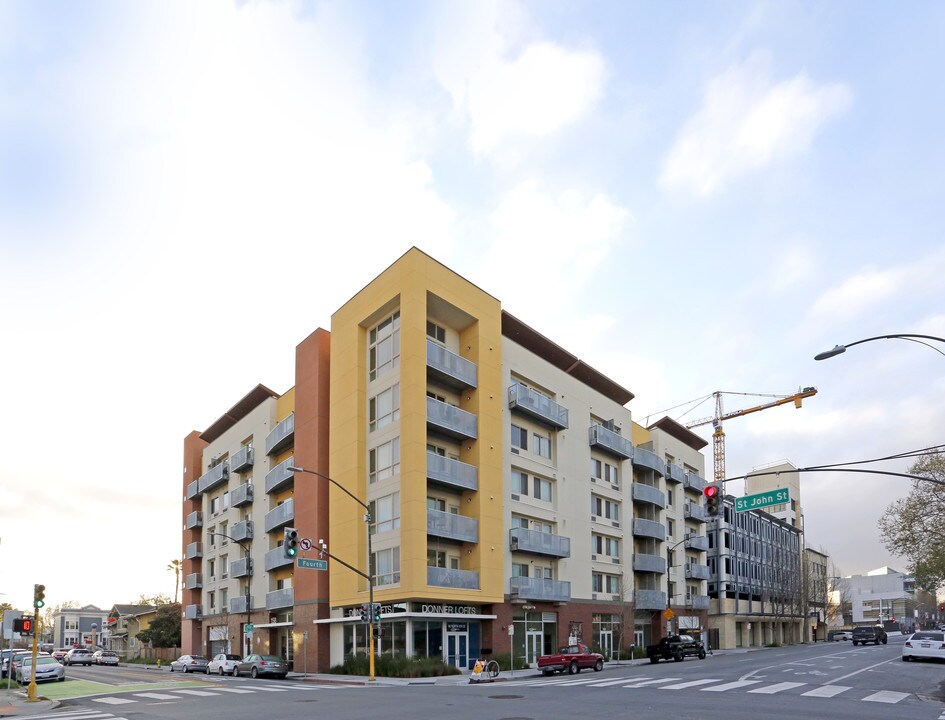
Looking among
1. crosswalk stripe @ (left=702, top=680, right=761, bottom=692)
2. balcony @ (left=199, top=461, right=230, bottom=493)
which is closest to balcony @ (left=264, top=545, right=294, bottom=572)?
balcony @ (left=199, top=461, right=230, bottom=493)

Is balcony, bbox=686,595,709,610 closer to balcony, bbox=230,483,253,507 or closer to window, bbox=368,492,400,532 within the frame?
window, bbox=368,492,400,532

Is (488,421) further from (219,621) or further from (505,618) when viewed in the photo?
(219,621)

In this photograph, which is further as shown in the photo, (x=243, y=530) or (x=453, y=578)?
(x=243, y=530)

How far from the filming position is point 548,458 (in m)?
55.5

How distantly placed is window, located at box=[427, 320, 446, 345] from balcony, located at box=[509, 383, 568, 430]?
592 centimetres

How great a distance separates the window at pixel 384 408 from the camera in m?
45.8

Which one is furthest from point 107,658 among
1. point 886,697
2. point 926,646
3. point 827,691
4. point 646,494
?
point 886,697

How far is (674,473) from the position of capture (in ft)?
246

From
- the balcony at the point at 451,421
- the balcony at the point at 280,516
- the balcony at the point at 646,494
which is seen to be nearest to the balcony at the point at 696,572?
the balcony at the point at 646,494

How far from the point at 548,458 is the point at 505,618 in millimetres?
12095

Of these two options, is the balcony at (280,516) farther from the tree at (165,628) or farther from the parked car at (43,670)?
the tree at (165,628)

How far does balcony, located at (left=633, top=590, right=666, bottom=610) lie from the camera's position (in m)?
63.5

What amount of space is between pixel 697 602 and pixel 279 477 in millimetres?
43284

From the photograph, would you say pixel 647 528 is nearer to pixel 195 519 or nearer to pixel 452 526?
pixel 452 526
